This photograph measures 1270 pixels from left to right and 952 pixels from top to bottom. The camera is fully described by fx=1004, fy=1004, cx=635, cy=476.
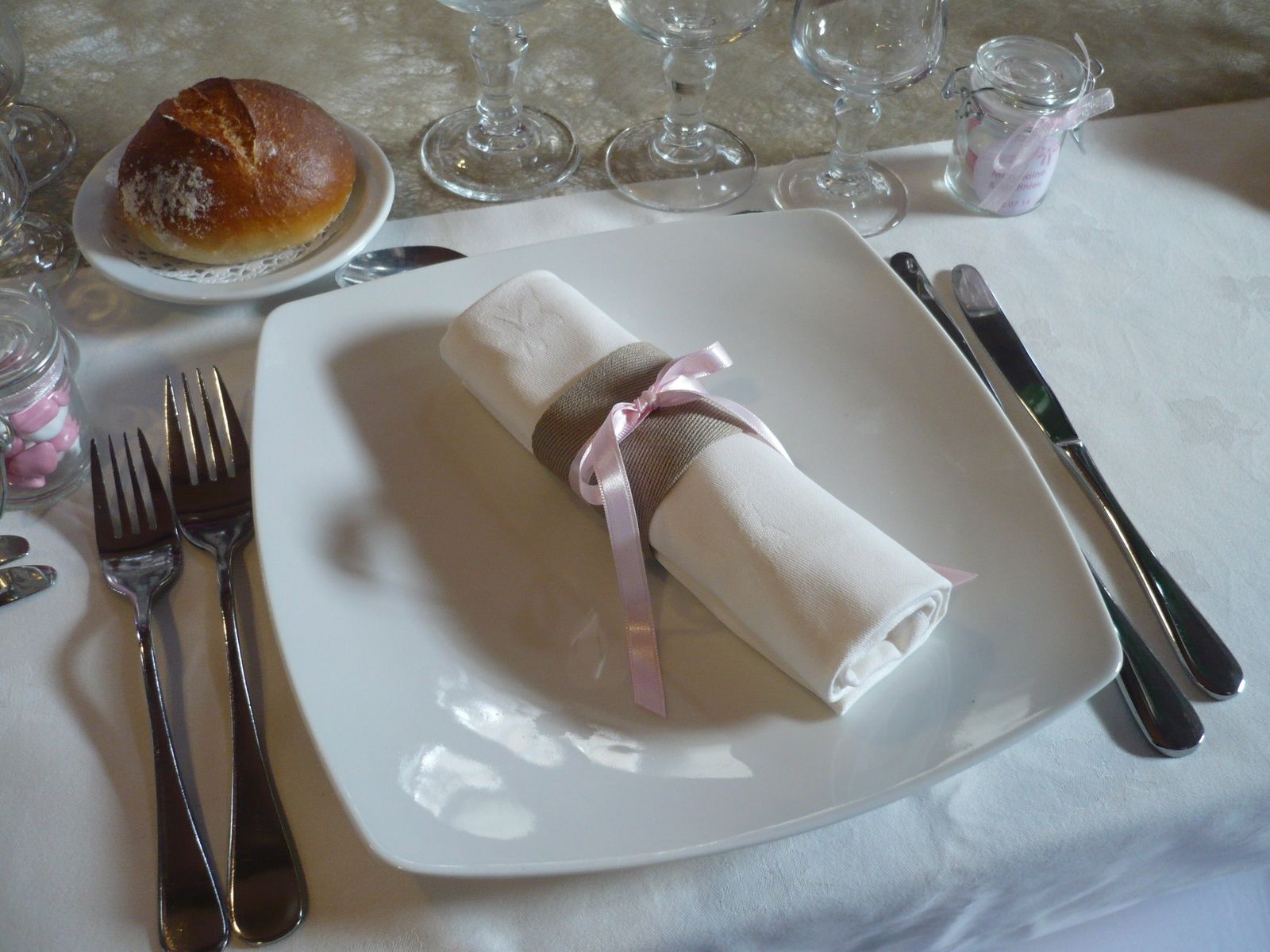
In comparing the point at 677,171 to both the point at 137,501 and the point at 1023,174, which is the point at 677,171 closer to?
the point at 1023,174

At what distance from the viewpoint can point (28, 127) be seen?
3.26 feet

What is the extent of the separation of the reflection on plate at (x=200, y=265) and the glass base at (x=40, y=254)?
0.19 ft

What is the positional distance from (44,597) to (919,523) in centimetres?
57

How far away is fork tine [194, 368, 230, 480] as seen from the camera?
688 mm

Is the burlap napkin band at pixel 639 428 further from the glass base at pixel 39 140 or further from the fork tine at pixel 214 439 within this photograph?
the glass base at pixel 39 140

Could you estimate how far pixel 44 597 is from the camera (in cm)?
65

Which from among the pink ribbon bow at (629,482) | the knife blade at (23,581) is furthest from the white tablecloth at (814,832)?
the pink ribbon bow at (629,482)

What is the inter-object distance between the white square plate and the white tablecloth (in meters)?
0.06

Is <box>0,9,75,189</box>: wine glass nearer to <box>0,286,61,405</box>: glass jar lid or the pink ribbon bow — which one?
<box>0,286,61,405</box>: glass jar lid

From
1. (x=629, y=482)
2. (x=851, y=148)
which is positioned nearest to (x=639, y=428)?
(x=629, y=482)

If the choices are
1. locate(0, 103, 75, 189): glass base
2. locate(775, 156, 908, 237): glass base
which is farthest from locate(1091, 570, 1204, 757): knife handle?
locate(0, 103, 75, 189): glass base

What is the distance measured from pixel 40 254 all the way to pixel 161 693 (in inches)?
19.7

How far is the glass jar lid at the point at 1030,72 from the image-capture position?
855 millimetres

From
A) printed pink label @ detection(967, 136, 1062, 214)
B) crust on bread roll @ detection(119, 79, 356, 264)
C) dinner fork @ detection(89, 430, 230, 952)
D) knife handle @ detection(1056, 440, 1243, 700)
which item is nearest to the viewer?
dinner fork @ detection(89, 430, 230, 952)
